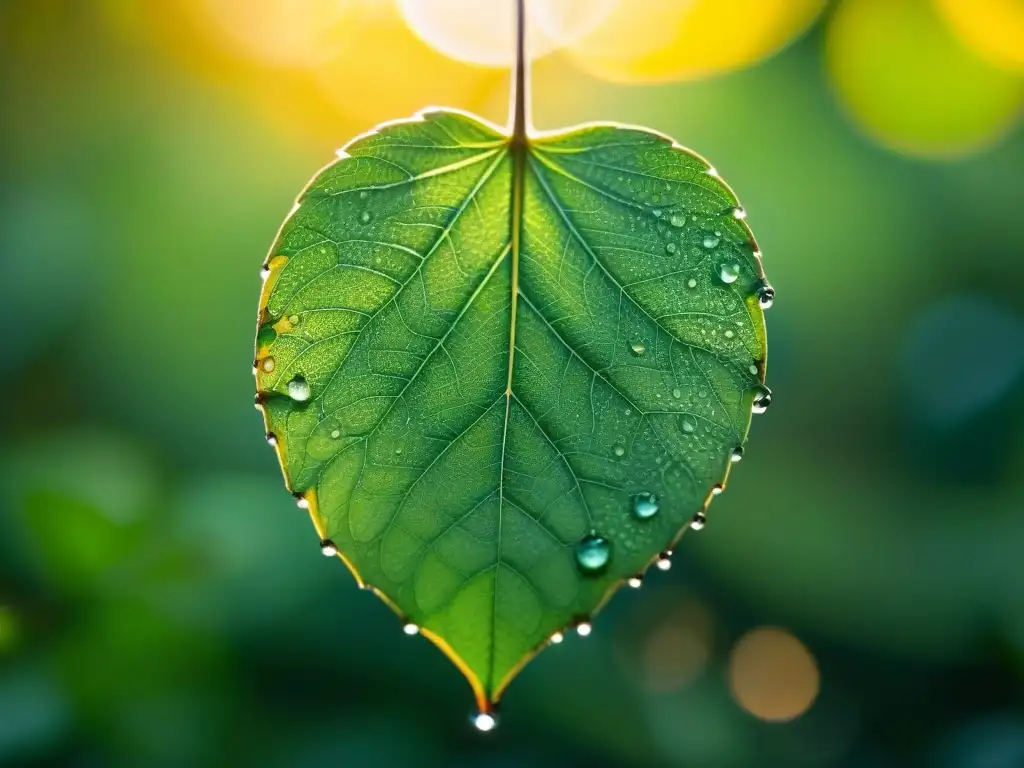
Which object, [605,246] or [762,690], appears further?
[762,690]
